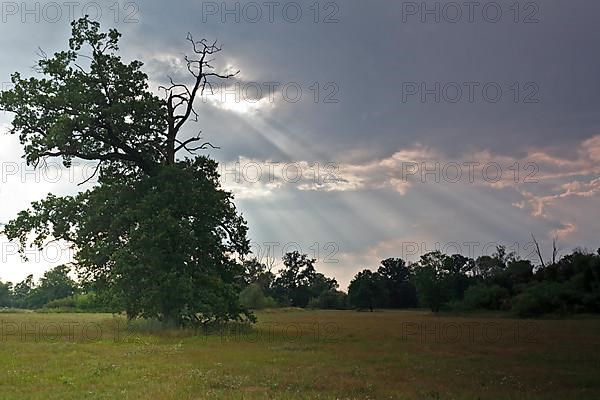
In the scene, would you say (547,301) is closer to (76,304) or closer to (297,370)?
(297,370)

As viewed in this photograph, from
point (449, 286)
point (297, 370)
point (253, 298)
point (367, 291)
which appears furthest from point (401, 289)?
point (297, 370)

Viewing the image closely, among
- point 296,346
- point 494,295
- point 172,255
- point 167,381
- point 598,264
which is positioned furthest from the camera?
point 494,295

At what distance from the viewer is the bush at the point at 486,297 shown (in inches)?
3523

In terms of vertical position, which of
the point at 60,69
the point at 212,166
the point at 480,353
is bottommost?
the point at 480,353

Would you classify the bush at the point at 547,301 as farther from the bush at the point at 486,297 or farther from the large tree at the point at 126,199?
the large tree at the point at 126,199

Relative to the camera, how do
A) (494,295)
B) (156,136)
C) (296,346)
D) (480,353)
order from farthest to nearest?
1. (494,295)
2. (156,136)
3. (296,346)
4. (480,353)

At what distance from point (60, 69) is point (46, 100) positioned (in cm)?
251

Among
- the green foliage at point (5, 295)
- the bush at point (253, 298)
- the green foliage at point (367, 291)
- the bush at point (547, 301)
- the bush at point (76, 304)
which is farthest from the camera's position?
the green foliage at point (5, 295)

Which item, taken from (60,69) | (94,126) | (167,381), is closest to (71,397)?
(167,381)

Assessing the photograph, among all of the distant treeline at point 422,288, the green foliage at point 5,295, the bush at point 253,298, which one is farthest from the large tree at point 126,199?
the green foliage at point 5,295

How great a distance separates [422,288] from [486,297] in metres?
19.1

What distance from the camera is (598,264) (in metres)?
73.8

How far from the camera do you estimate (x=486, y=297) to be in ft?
298

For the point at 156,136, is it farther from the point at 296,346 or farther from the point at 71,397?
the point at 71,397
